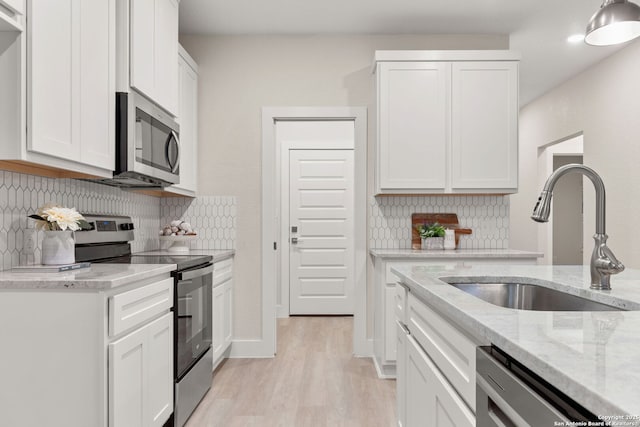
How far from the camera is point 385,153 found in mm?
3533

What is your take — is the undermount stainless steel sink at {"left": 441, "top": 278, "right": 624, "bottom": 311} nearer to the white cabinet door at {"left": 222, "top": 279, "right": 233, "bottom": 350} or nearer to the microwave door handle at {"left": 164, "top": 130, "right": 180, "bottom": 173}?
the microwave door handle at {"left": 164, "top": 130, "right": 180, "bottom": 173}

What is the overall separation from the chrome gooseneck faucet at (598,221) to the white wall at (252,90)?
2.75 metres

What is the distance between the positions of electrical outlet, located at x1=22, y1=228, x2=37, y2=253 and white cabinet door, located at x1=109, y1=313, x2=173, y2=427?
68 cm

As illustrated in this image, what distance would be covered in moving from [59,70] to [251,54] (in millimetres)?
2293

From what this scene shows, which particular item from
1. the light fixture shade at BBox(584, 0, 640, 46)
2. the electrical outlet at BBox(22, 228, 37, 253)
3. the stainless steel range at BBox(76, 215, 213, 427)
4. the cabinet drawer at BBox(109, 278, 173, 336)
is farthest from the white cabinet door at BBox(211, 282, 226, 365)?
the light fixture shade at BBox(584, 0, 640, 46)

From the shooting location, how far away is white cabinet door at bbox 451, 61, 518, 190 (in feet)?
11.5

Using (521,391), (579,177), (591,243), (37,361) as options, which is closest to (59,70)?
(37,361)

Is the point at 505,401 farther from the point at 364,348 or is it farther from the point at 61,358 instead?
the point at 364,348

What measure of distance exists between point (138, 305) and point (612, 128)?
15.0 ft

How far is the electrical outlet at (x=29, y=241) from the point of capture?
6.86ft

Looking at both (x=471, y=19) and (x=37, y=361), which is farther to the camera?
(x=471, y=19)

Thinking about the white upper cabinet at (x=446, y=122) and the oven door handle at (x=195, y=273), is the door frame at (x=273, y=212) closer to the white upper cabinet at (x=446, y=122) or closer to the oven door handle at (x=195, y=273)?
the white upper cabinet at (x=446, y=122)

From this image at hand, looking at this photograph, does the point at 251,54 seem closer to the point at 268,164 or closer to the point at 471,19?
the point at 268,164

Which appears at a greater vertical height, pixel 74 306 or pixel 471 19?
pixel 471 19
